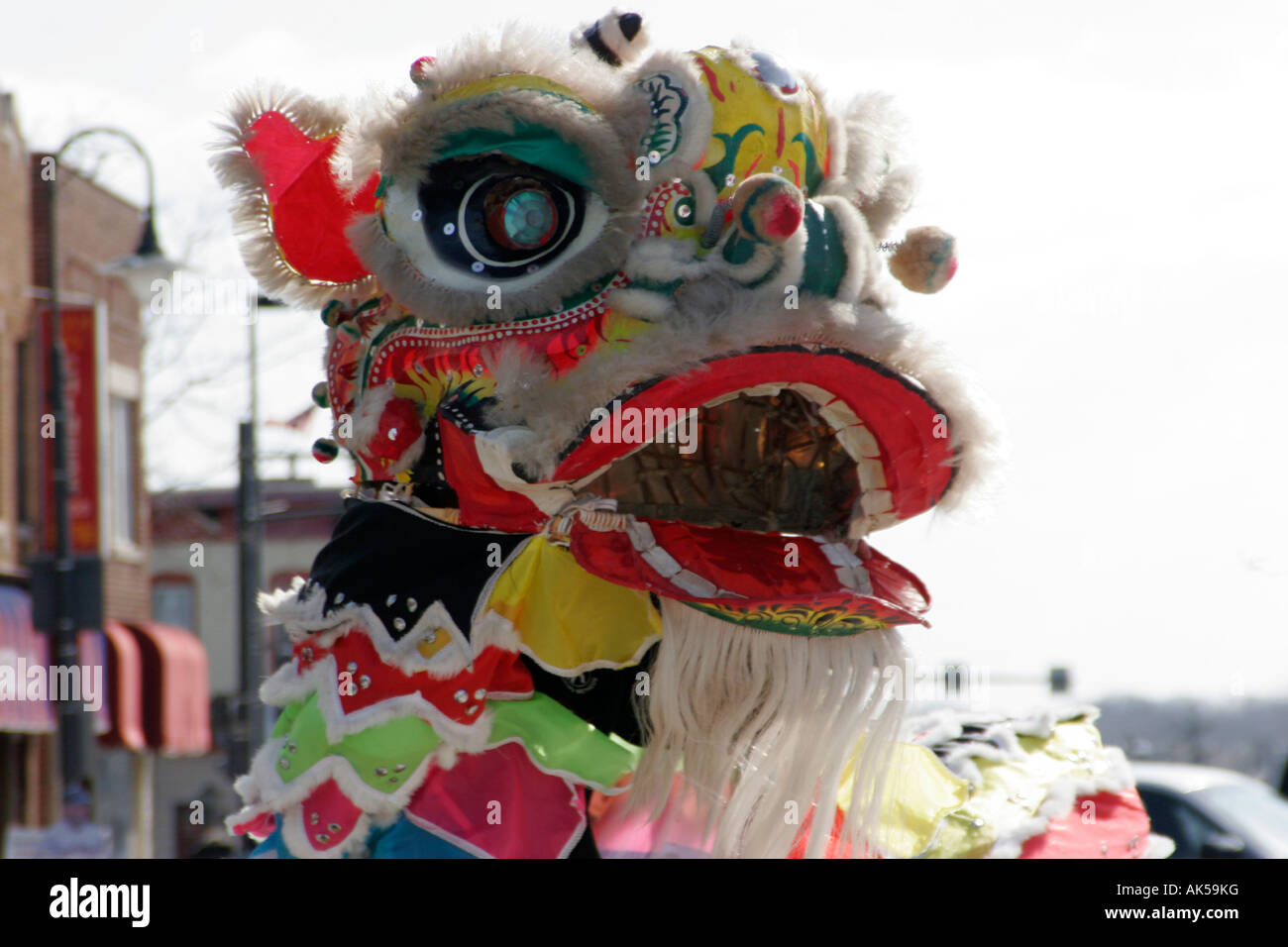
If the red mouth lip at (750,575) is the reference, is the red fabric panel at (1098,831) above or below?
below

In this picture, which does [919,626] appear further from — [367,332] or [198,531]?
[198,531]

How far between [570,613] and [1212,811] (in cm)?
517

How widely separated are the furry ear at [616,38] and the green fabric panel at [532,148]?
39cm

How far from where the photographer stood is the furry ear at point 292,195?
129 inches

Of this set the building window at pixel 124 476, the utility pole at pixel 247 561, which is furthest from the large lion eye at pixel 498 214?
the building window at pixel 124 476

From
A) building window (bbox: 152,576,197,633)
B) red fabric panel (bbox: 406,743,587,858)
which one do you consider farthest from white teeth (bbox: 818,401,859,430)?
building window (bbox: 152,576,197,633)

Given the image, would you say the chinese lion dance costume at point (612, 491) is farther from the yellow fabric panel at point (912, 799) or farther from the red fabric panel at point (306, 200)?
the red fabric panel at point (306, 200)

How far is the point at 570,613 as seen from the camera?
2.93m

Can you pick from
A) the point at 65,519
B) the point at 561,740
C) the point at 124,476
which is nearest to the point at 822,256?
the point at 561,740

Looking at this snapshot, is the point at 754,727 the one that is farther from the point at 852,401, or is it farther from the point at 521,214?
the point at 521,214

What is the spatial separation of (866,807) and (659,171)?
126 cm
